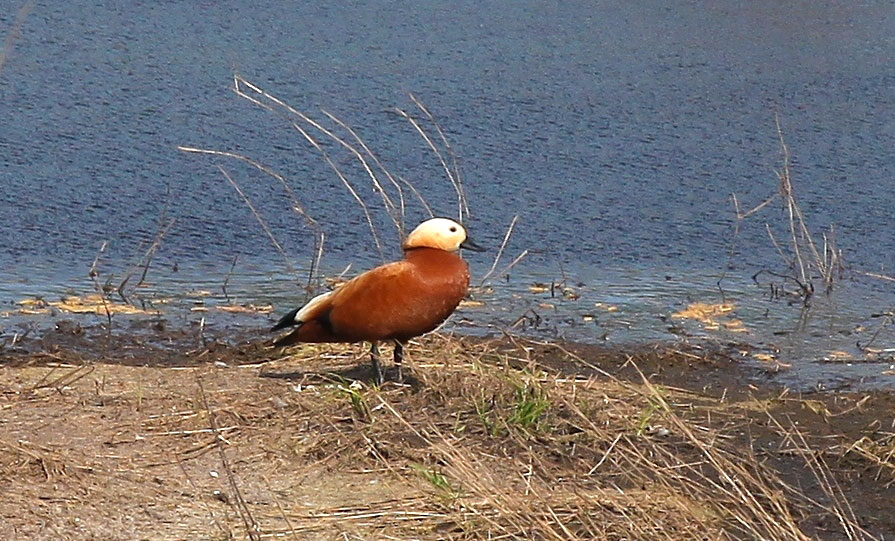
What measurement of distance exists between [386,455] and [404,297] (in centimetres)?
65

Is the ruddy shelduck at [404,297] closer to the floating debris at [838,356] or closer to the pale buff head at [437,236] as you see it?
the pale buff head at [437,236]

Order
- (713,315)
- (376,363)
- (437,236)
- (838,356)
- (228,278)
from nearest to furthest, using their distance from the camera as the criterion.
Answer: (437,236) < (376,363) < (838,356) < (713,315) < (228,278)

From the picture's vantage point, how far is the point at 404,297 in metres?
4.92

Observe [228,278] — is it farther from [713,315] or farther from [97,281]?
[713,315]

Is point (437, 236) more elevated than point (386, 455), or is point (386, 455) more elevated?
point (437, 236)

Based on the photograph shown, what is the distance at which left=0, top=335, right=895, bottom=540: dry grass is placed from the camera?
12.6ft

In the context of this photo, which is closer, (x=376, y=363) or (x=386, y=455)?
(x=386, y=455)

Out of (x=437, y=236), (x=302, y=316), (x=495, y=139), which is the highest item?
(x=437, y=236)

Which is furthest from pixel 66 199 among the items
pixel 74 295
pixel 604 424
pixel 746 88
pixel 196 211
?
pixel 746 88

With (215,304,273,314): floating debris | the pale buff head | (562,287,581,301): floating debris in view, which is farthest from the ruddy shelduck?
(562,287,581,301): floating debris

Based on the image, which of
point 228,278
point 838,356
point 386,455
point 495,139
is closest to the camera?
point 386,455

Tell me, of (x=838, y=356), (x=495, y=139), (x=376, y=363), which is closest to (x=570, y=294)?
(x=838, y=356)

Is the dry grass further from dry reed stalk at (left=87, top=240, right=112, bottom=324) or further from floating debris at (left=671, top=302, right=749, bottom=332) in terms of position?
floating debris at (left=671, top=302, right=749, bottom=332)

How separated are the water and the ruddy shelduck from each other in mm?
1321
